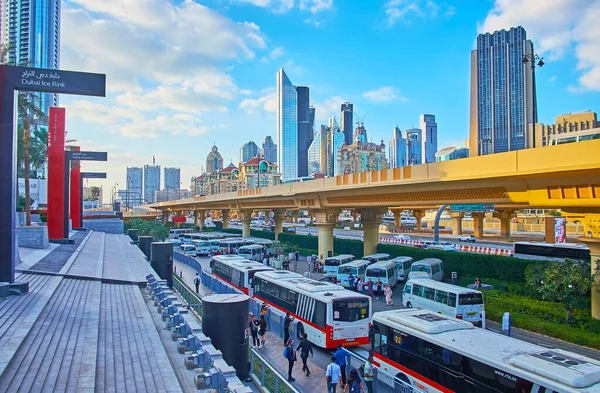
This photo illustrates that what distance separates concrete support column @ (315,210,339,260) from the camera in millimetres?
38531

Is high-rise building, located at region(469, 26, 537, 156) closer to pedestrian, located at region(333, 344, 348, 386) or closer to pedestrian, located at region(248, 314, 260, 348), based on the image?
pedestrian, located at region(248, 314, 260, 348)

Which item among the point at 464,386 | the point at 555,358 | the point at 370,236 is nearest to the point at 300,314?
the point at 464,386

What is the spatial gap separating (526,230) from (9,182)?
250 feet

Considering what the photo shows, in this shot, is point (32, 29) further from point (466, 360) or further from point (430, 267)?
point (466, 360)

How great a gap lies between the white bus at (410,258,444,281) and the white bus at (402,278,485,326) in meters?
8.21

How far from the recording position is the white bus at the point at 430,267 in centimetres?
3045

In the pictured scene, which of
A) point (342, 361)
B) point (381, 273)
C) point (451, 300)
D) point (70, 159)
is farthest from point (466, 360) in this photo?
point (70, 159)

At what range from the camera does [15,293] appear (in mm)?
16312

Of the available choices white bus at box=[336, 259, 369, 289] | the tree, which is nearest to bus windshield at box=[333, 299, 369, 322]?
the tree

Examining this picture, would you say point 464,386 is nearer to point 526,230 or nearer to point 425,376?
point 425,376

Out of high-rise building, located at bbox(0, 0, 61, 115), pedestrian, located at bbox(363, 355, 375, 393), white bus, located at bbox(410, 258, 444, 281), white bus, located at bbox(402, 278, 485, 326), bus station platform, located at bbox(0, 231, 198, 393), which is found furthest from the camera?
high-rise building, located at bbox(0, 0, 61, 115)

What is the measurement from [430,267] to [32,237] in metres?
28.2

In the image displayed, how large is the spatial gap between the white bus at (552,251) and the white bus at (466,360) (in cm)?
2165

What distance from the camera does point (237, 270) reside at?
2617 cm
